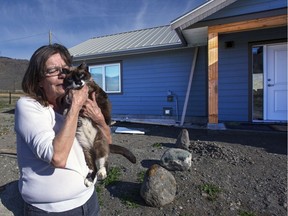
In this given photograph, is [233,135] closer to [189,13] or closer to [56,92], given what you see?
[189,13]

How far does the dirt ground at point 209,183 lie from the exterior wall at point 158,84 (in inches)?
166

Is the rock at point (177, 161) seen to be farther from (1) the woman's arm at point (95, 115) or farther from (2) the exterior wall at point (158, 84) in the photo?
(2) the exterior wall at point (158, 84)

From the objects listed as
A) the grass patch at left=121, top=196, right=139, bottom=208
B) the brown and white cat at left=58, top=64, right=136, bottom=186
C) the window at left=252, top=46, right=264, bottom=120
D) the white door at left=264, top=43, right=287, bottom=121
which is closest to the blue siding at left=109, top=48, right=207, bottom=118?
the window at left=252, top=46, right=264, bottom=120

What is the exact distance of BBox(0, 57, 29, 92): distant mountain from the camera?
3056 cm

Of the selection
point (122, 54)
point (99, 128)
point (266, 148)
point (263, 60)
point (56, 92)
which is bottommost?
point (266, 148)

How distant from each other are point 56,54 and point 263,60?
320 inches

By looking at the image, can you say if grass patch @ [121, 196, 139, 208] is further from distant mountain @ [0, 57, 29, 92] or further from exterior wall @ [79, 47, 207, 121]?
distant mountain @ [0, 57, 29, 92]

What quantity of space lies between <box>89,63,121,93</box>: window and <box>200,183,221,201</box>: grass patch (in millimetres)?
8351

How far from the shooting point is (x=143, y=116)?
35.7 ft

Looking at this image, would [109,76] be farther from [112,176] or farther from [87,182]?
[87,182]

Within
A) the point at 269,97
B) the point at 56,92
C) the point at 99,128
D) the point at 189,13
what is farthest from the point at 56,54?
the point at 269,97

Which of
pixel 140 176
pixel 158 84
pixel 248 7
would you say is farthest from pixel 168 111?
pixel 140 176

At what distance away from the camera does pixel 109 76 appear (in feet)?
39.1

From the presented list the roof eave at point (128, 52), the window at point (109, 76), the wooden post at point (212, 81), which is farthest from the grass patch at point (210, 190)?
the window at point (109, 76)
